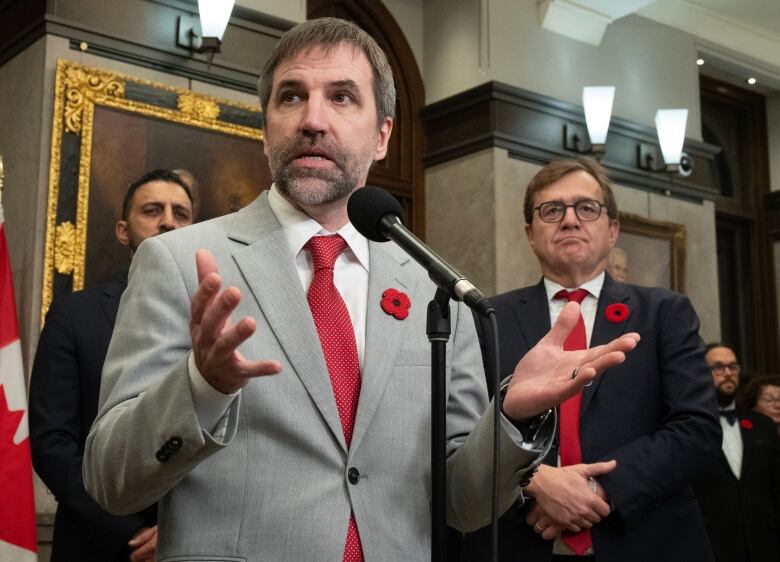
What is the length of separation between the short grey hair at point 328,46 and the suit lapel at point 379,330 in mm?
343

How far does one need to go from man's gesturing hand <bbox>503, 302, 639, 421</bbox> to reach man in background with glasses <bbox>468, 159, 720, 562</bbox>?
27.2 inches

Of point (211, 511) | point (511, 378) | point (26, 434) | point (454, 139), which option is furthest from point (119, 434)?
point (454, 139)

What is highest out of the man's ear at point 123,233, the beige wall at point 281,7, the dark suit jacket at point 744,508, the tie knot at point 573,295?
the beige wall at point 281,7

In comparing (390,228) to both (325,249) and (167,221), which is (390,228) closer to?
(325,249)

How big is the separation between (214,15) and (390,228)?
3.71m

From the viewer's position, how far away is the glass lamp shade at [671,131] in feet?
24.3

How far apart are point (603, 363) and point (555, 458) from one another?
1304 mm

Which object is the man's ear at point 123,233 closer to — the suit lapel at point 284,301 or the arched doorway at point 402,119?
the suit lapel at point 284,301

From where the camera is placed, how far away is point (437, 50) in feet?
23.6

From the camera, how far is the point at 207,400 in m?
1.56

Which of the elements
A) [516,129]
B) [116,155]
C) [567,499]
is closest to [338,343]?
[567,499]

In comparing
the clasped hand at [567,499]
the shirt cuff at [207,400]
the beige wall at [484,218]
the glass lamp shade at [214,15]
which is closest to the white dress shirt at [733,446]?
the beige wall at [484,218]

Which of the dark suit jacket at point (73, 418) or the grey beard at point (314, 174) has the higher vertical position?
the grey beard at point (314, 174)

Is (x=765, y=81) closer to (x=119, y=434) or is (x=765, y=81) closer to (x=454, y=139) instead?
(x=454, y=139)
